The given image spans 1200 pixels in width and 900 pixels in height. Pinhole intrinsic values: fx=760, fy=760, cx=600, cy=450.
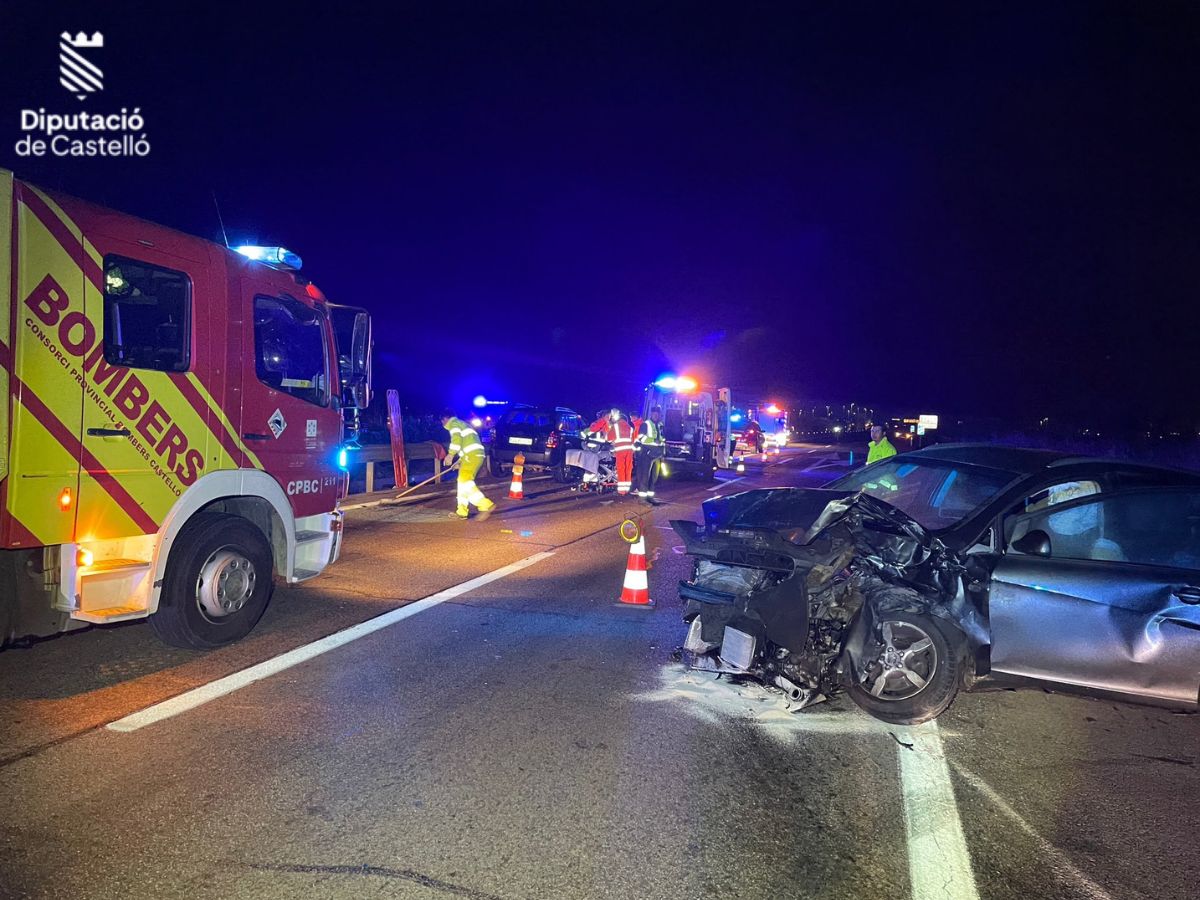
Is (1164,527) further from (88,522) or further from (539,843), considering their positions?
(88,522)

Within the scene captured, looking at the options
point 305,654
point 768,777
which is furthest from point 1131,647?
point 305,654

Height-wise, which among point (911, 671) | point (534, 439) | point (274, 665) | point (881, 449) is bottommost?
point (274, 665)

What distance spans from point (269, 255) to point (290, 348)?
2.37ft

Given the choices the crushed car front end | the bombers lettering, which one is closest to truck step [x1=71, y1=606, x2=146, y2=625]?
the bombers lettering

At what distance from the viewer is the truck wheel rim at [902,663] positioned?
173 inches

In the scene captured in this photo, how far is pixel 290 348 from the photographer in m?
5.99

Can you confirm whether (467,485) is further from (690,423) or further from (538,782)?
(690,423)

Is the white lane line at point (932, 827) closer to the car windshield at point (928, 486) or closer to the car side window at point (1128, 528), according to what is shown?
the car side window at point (1128, 528)

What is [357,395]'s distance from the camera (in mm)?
6602

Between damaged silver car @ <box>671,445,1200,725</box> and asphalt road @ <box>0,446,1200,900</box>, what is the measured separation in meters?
0.32

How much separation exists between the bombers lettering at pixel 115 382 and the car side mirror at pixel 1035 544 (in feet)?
17.1

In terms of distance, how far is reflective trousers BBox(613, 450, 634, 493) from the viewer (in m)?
14.2

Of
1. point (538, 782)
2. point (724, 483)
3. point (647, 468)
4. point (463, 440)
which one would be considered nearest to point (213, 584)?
point (538, 782)

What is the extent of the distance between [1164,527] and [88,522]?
6.24 m
